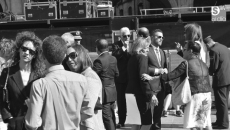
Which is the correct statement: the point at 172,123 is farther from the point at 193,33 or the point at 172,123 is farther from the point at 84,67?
the point at 84,67

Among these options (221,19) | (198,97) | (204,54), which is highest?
(221,19)

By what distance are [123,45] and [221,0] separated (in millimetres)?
21213

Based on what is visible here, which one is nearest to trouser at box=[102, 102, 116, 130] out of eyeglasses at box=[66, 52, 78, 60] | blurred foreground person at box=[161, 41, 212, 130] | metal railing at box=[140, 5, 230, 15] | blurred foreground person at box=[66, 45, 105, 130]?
blurred foreground person at box=[161, 41, 212, 130]

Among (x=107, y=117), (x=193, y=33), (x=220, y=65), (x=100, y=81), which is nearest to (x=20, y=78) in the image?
(x=100, y=81)

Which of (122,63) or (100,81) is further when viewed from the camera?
(122,63)

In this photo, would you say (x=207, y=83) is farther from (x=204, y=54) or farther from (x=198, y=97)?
(x=204, y=54)

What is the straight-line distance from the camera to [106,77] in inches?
246

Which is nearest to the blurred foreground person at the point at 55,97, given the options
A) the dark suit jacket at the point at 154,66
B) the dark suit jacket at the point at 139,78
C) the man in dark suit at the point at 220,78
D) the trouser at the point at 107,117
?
the dark suit jacket at the point at 139,78

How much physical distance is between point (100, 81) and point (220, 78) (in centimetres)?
360

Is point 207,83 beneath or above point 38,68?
beneath

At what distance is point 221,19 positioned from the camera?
9195 mm

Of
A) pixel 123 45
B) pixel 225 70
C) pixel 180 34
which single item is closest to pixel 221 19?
pixel 180 34

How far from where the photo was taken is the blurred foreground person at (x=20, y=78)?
3.72 metres

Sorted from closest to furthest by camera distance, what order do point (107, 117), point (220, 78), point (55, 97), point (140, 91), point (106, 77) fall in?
1. point (55, 97)
2. point (140, 91)
3. point (107, 117)
4. point (106, 77)
5. point (220, 78)
